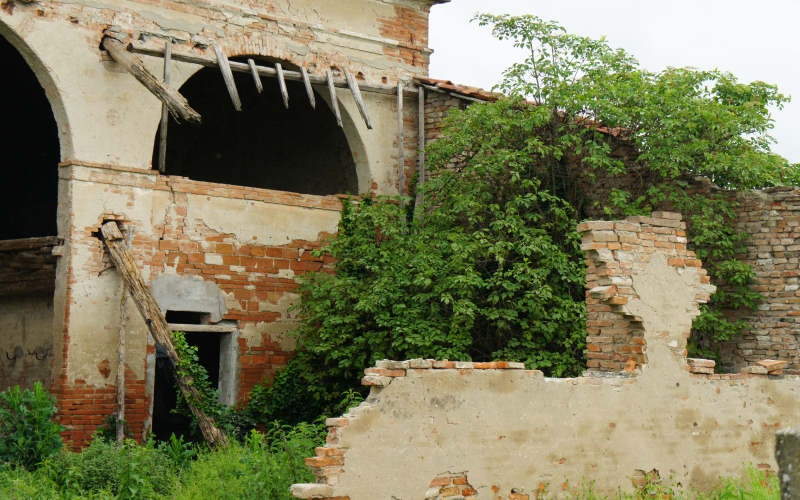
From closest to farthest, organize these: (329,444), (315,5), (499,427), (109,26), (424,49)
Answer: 1. (329,444)
2. (499,427)
3. (109,26)
4. (315,5)
5. (424,49)

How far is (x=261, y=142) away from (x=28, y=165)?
4.02 meters

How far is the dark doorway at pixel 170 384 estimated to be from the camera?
12414mm

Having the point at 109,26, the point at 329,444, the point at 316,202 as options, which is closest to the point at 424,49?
the point at 316,202

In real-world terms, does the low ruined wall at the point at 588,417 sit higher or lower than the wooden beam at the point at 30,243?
lower

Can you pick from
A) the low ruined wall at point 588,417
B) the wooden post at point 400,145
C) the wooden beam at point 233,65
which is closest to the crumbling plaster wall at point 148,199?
the wooden beam at point 233,65

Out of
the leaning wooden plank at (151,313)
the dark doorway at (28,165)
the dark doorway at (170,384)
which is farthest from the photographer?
the dark doorway at (28,165)

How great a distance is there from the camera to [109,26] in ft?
35.9

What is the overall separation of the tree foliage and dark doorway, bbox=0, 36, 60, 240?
20.1 feet

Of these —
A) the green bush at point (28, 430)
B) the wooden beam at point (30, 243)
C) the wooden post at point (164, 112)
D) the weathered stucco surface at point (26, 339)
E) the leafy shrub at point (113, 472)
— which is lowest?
the leafy shrub at point (113, 472)

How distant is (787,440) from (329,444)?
A: 132 inches

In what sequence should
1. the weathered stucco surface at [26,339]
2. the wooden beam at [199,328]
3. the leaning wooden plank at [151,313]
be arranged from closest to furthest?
1. the leaning wooden plank at [151,313]
2. the wooden beam at [199,328]
3. the weathered stucco surface at [26,339]

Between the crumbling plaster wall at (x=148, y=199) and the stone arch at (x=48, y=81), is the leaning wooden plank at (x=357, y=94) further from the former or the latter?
the stone arch at (x=48, y=81)

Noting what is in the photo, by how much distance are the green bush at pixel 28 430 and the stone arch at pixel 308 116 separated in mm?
4185

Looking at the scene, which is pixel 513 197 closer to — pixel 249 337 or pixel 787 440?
pixel 249 337
